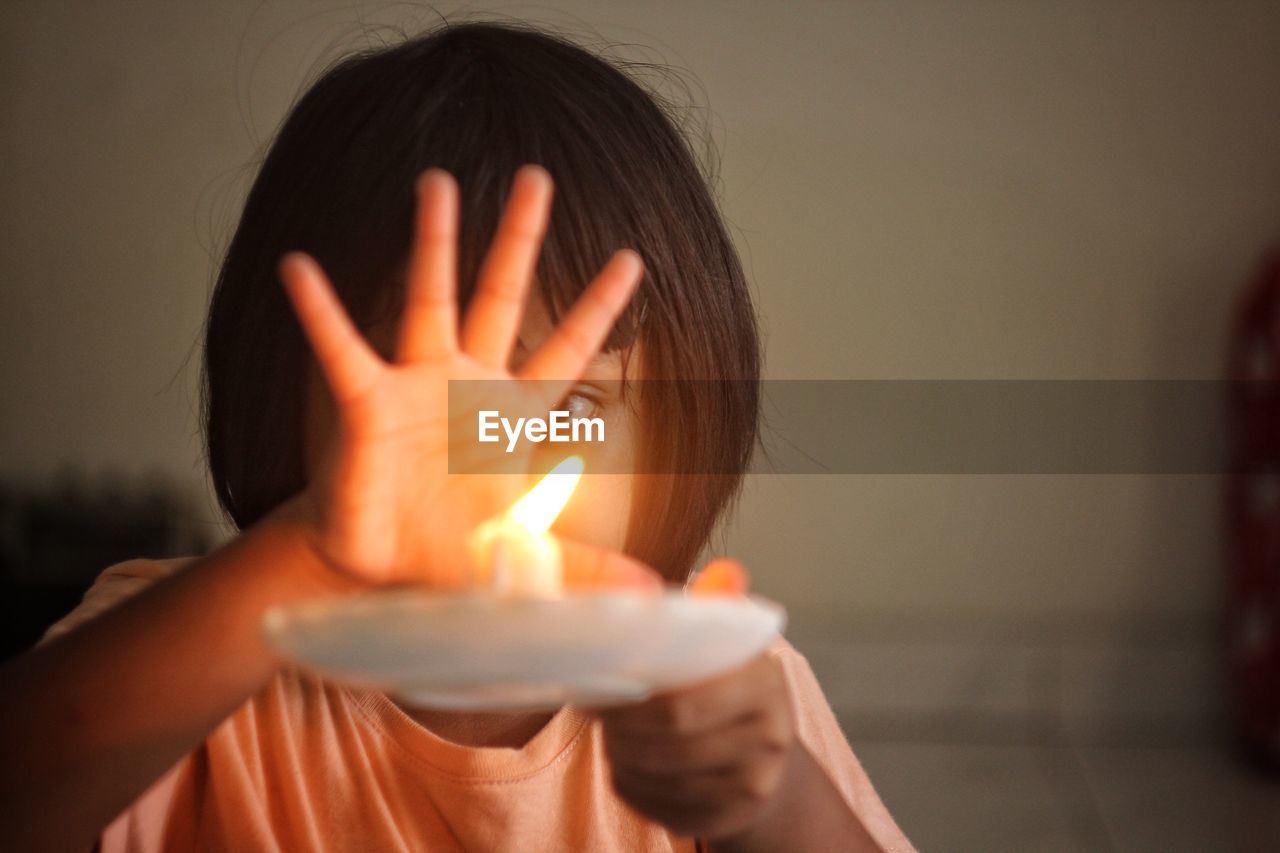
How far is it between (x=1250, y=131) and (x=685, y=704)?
6.05 feet

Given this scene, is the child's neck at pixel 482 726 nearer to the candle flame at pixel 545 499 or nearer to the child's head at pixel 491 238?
the child's head at pixel 491 238

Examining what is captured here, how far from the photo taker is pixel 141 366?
1562 mm

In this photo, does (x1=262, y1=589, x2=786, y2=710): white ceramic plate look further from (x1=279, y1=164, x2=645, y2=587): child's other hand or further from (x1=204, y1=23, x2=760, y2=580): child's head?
(x1=204, y1=23, x2=760, y2=580): child's head

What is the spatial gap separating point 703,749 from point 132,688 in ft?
0.60

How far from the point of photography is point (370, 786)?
21.1 inches

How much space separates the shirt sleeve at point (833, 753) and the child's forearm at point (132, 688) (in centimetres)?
30

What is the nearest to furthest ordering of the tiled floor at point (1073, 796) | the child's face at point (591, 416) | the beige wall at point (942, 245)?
the child's face at point (591, 416) → the tiled floor at point (1073, 796) → the beige wall at point (942, 245)

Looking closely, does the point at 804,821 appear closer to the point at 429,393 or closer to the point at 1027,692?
the point at 429,393

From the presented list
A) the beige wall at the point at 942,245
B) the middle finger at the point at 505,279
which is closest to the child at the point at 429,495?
the middle finger at the point at 505,279

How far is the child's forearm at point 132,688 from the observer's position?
13.8 inches

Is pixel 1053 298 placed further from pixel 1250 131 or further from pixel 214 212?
pixel 214 212

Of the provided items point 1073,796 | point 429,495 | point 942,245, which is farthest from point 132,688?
point 942,245

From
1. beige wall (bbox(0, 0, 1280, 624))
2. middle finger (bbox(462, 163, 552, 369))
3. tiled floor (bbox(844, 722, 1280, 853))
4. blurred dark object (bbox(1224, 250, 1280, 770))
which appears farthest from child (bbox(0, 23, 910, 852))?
blurred dark object (bbox(1224, 250, 1280, 770))

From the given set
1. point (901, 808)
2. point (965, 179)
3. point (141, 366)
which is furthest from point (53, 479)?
point (965, 179)
